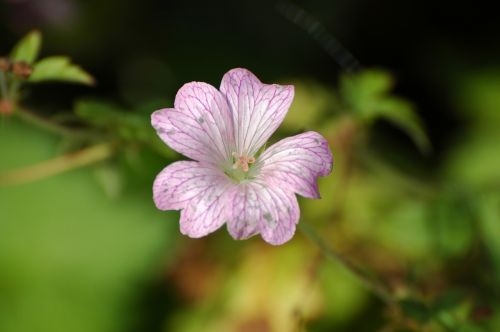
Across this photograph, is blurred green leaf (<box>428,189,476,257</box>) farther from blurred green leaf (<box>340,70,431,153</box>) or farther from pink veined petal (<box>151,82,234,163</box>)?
pink veined petal (<box>151,82,234,163</box>)

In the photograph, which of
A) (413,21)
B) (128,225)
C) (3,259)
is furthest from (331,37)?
(3,259)

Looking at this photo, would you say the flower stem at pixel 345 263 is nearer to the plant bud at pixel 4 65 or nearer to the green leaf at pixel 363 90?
the green leaf at pixel 363 90

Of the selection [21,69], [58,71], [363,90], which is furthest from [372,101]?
[21,69]

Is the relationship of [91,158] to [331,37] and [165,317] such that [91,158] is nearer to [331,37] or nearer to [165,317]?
[165,317]

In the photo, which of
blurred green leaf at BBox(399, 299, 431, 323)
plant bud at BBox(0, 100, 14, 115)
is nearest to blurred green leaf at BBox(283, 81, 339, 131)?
blurred green leaf at BBox(399, 299, 431, 323)

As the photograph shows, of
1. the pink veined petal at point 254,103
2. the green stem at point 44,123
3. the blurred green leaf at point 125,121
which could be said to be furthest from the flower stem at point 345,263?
the green stem at point 44,123

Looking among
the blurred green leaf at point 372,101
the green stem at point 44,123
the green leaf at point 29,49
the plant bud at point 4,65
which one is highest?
the green leaf at point 29,49
